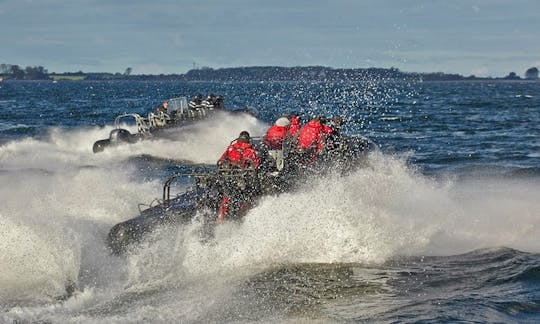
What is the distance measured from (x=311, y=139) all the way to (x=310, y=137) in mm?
56

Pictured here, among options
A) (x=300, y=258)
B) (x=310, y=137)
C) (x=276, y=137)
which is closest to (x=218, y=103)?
(x=276, y=137)

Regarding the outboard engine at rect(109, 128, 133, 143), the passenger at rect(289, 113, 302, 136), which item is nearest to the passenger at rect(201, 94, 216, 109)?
the outboard engine at rect(109, 128, 133, 143)

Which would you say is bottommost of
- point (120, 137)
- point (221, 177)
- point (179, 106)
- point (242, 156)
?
point (120, 137)

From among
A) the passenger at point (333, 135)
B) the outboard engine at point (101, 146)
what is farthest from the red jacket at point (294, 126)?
the outboard engine at point (101, 146)

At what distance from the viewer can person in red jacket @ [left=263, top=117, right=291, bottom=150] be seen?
56.6ft

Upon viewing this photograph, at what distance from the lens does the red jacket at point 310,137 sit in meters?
17.4

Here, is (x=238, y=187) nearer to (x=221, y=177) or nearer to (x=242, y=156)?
(x=221, y=177)

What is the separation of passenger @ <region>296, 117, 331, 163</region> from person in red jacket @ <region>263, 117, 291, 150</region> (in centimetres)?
36

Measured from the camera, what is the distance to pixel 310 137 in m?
17.5

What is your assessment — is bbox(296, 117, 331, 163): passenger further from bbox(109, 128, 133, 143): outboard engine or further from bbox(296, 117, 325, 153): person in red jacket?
bbox(109, 128, 133, 143): outboard engine

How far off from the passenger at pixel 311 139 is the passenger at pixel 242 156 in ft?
7.42

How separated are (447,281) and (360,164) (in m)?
6.41

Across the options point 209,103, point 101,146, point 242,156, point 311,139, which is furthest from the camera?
point 209,103

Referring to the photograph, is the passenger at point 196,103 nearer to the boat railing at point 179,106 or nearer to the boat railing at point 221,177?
the boat railing at point 179,106
